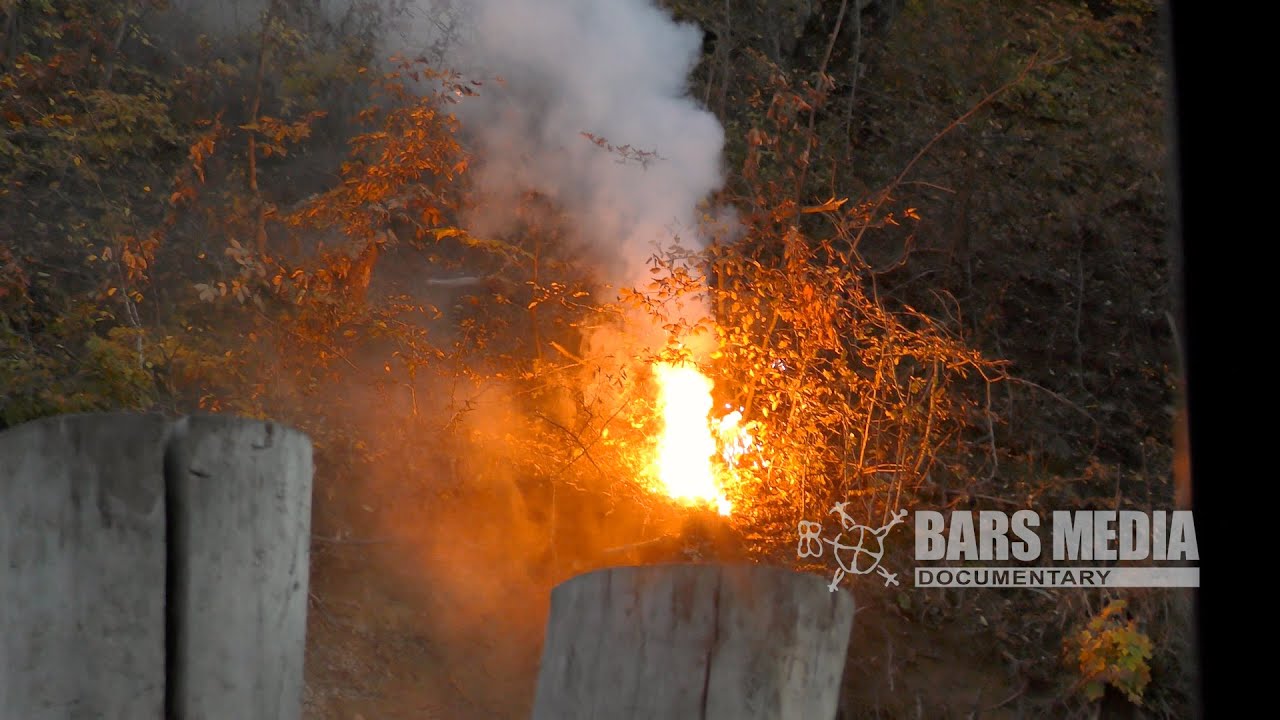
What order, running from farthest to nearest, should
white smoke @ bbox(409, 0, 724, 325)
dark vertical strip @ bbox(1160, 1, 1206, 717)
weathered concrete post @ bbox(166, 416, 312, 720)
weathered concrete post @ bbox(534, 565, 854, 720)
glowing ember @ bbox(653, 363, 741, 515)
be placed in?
white smoke @ bbox(409, 0, 724, 325), glowing ember @ bbox(653, 363, 741, 515), weathered concrete post @ bbox(166, 416, 312, 720), weathered concrete post @ bbox(534, 565, 854, 720), dark vertical strip @ bbox(1160, 1, 1206, 717)

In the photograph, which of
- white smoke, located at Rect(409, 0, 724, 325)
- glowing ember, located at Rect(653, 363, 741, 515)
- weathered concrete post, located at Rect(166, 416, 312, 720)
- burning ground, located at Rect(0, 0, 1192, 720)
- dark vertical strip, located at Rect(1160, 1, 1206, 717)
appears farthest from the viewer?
white smoke, located at Rect(409, 0, 724, 325)

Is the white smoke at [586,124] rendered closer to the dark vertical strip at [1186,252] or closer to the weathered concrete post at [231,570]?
the weathered concrete post at [231,570]

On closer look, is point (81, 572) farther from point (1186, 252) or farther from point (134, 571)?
point (1186, 252)

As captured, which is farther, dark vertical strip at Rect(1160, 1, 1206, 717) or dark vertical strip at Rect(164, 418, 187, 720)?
dark vertical strip at Rect(164, 418, 187, 720)

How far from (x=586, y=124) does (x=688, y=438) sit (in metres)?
2.60

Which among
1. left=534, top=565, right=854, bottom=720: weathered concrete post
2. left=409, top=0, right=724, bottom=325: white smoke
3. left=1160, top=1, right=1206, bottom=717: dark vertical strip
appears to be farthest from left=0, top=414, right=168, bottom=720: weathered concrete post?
left=409, top=0, right=724, bottom=325: white smoke

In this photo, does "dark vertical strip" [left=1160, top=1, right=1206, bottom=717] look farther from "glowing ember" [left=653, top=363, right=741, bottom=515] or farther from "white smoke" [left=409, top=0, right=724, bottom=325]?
"white smoke" [left=409, top=0, right=724, bottom=325]

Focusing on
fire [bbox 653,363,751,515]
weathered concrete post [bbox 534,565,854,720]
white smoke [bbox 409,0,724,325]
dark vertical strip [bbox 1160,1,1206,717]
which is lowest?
weathered concrete post [bbox 534,565,854,720]

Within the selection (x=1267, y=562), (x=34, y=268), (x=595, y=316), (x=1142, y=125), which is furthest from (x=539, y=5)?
(x=1267, y=562)

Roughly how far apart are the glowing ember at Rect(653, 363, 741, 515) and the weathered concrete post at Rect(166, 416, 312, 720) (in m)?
5.86

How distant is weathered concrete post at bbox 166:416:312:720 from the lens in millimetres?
1737

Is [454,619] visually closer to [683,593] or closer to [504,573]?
[504,573]

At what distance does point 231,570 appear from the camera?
177 centimetres

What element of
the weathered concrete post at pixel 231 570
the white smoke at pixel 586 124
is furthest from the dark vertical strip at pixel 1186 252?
the white smoke at pixel 586 124
